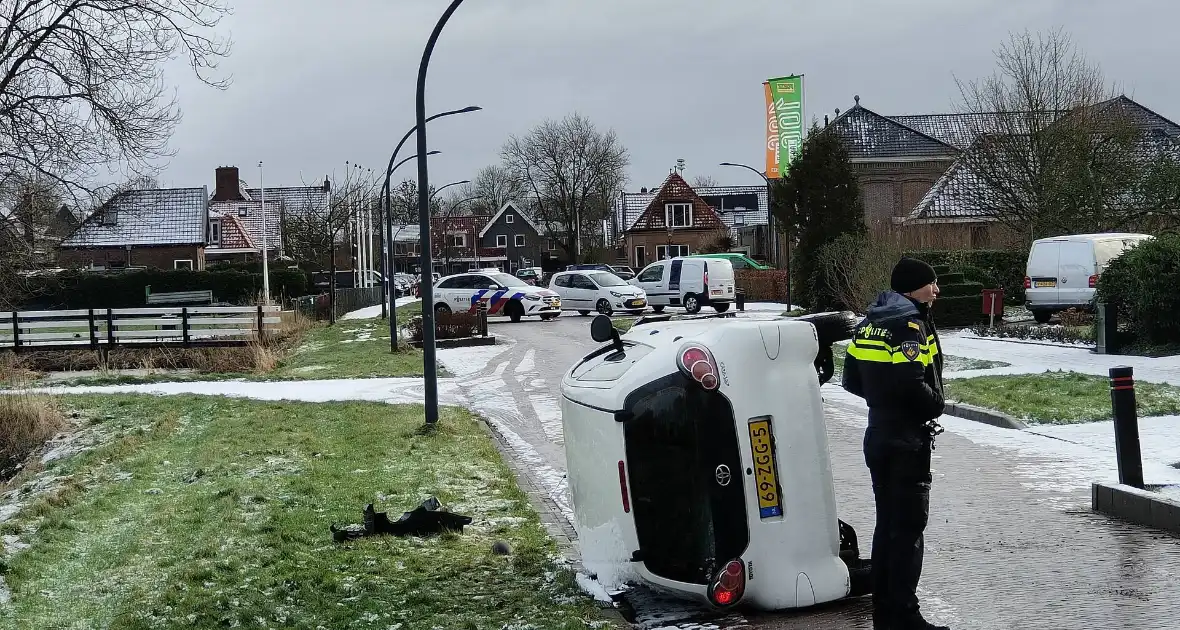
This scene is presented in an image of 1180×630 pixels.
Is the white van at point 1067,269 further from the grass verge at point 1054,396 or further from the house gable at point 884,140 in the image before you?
the house gable at point 884,140

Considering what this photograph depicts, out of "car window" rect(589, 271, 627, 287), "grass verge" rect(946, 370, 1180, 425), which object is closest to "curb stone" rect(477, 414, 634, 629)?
"grass verge" rect(946, 370, 1180, 425)

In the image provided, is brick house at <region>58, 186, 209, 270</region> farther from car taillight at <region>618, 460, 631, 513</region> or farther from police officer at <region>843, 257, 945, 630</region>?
police officer at <region>843, 257, 945, 630</region>

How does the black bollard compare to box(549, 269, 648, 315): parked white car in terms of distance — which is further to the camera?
box(549, 269, 648, 315): parked white car

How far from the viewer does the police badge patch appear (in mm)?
5109

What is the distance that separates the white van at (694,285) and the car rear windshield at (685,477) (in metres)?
29.5

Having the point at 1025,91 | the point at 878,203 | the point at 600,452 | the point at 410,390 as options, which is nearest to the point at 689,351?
the point at 600,452

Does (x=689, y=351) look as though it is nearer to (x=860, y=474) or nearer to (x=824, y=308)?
(x=860, y=474)

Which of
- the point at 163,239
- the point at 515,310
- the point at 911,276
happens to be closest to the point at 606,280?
the point at 515,310

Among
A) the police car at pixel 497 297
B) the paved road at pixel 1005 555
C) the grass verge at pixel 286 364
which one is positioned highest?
the police car at pixel 497 297

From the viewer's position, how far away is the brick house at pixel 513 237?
10981cm

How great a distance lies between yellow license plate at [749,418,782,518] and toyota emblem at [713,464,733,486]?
133mm

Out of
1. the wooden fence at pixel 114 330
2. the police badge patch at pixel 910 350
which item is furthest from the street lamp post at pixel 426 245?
the wooden fence at pixel 114 330

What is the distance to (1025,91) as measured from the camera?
3500 cm

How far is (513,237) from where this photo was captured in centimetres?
11031
